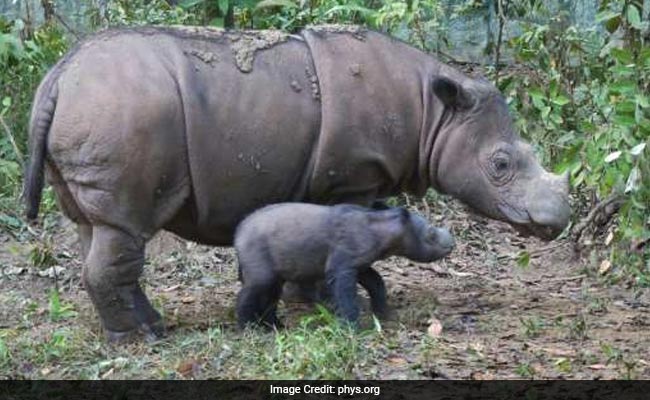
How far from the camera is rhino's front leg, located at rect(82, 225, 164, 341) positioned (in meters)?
6.43

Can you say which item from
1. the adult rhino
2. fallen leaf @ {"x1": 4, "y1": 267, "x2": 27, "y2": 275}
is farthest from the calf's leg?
fallen leaf @ {"x1": 4, "y1": 267, "x2": 27, "y2": 275}

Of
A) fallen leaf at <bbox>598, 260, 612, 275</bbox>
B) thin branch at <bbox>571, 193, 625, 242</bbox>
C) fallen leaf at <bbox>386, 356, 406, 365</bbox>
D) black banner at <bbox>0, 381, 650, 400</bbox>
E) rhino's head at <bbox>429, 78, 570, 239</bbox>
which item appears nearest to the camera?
black banner at <bbox>0, 381, 650, 400</bbox>

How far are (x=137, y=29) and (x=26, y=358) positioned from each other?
5.60ft

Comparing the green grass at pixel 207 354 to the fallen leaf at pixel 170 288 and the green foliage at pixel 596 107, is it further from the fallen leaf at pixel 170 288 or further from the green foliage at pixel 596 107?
the green foliage at pixel 596 107

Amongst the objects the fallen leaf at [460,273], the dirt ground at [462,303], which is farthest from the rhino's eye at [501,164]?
the fallen leaf at [460,273]

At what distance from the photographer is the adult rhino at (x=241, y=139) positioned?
6.37 metres

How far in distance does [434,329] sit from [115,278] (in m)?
1.54

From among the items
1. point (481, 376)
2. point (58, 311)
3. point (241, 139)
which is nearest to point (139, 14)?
point (58, 311)

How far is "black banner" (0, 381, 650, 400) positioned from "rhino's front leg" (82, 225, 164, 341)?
0.73 meters

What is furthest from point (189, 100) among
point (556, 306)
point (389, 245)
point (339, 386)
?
point (556, 306)

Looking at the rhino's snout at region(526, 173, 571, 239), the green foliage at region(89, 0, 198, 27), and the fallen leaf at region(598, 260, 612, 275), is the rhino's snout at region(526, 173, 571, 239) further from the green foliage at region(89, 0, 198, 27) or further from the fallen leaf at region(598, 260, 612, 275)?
the green foliage at region(89, 0, 198, 27)

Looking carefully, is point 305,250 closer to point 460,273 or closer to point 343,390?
point 343,390

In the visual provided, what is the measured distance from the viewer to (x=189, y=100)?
655cm

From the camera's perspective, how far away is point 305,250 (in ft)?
21.5
